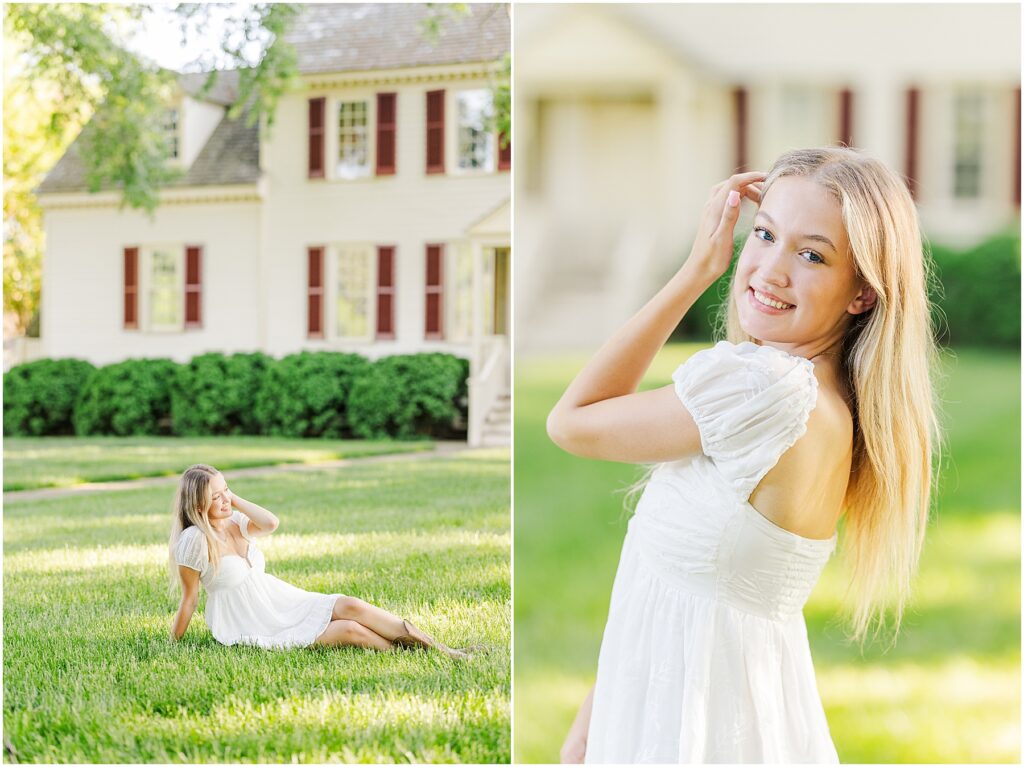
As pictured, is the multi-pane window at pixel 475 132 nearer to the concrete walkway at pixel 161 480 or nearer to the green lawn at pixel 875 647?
the concrete walkway at pixel 161 480

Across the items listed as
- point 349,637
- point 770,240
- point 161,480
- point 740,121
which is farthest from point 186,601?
point 740,121

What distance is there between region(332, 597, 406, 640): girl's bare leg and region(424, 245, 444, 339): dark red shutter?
99 centimetres

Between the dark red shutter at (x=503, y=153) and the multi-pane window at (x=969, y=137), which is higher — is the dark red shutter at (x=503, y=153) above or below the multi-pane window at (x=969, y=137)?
below

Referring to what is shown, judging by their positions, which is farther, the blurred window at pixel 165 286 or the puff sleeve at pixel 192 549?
the blurred window at pixel 165 286

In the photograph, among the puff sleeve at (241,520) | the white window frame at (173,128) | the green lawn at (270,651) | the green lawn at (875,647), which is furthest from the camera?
the white window frame at (173,128)

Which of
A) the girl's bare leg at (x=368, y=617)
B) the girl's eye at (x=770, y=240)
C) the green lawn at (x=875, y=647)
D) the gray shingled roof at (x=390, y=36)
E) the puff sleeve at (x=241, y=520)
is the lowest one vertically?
the green lawn at (x=875, y=647)

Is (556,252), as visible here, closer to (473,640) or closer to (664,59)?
(664,59)

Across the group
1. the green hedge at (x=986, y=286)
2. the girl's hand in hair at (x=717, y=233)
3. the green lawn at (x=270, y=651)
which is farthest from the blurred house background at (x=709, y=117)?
the girl's hand in hair at (x=717, y=233)

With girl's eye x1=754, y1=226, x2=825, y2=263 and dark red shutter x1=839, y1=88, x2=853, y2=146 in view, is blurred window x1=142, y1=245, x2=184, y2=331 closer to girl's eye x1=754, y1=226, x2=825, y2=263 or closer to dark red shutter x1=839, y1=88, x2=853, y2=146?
girl's eye x1=754, y1=226, x2=825, y2=263

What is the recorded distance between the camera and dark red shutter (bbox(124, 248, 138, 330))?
11.2 feet

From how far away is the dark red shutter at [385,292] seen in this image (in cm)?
314

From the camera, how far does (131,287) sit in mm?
3459

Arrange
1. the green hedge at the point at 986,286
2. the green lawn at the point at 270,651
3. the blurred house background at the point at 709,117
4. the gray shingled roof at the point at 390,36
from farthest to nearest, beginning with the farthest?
the blurred house background at the point at 709,117, the green hedge at the point at 986,286, the gray shingled roof at the point at 390,36, the green lawn at the point at 270,651

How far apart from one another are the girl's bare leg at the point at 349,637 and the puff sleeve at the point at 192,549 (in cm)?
30
